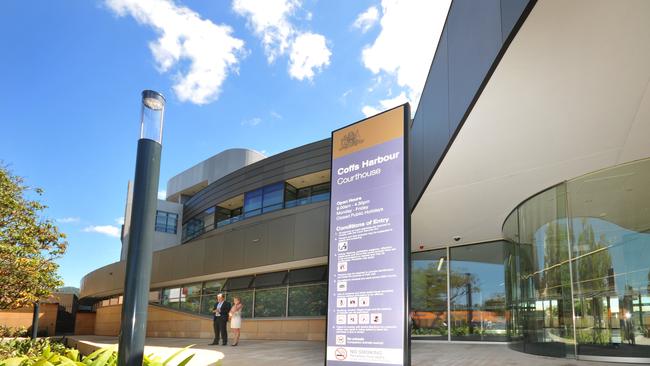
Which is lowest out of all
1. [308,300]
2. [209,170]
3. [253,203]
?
[308,300]

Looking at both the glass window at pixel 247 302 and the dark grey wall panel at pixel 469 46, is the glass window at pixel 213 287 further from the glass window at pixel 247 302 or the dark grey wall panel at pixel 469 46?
the dark grey wall panel at pixel 469 46

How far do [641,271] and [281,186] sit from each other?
1582cm

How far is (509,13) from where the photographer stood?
4816mm

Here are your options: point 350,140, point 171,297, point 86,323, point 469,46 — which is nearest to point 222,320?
point 350,140

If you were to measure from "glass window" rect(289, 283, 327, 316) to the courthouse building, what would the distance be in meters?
0.06

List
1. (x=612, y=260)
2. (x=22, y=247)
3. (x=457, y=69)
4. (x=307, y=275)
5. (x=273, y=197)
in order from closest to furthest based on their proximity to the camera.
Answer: (x=457, y=69) < (x=612, y=260) < (x=22, y=247) < (x=307, y=275) < (x=273, y=197)

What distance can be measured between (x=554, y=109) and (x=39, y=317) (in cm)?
4123

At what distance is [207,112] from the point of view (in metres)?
21.0

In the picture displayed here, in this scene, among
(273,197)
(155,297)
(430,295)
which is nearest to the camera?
(430,295)

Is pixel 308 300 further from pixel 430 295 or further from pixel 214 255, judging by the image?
pixel 214 255

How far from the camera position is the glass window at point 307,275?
55.7 feet

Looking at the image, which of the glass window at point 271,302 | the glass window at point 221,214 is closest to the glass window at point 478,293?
the glass window at point 271,302

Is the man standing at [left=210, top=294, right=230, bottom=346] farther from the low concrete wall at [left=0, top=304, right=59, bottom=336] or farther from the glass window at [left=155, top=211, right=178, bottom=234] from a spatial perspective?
the low concrete wall at [left=0, top=304, right=59, bottom=336]

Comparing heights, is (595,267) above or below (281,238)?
below
